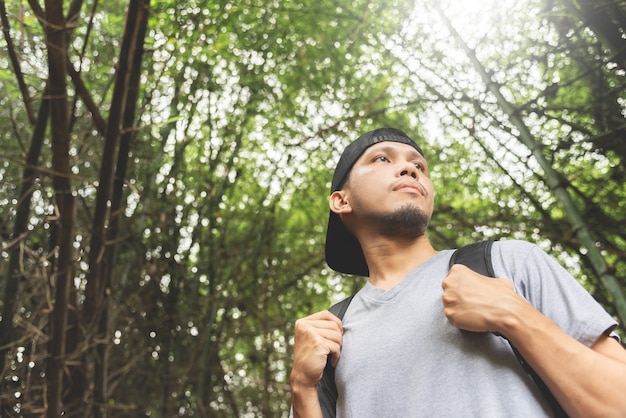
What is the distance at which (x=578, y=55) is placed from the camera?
227cm

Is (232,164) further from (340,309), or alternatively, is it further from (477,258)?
(477,258)

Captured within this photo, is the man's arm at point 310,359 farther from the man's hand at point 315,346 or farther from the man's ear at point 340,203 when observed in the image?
the man's ear at point 340,203

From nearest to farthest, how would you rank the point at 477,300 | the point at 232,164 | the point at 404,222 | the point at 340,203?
the point at 477,300
the point at 404,222
the point at 340,203
the point at 232,164

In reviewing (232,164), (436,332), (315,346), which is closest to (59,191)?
(315,346)

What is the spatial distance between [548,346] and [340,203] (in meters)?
0.74

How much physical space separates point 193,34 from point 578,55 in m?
1.64

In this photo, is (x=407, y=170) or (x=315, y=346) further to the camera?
(x=407, y=170)

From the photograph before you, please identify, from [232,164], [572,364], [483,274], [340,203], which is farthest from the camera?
[232,164]

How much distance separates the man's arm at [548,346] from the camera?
88cm

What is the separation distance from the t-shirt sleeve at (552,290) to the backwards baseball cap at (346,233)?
0.49 meters

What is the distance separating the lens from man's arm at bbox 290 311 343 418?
119cm

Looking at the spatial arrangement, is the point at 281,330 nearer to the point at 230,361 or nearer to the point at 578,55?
the point at 230,361

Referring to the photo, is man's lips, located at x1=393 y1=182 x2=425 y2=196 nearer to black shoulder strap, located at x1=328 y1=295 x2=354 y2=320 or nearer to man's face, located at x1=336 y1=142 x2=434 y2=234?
man's face, located at x1=336 y1=142 x2=434 y2=234

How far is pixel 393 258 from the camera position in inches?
54.2
